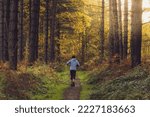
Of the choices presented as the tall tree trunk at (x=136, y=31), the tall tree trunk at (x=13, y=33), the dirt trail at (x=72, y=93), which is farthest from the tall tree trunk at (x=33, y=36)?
the tall tree trunk at (x=136, y=31)

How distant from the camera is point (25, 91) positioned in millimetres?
18812

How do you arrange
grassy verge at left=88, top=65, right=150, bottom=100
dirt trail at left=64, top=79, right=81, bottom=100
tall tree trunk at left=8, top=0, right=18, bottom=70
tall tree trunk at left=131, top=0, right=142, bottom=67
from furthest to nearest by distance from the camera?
tall tree trunk at left=8, top=0, right=18, bottom=70 → tall tree trunk at left=131, top=0, right=142, bottom=67 → dirt trail at left=64, top=79, right=81, bottom=100 → grassy verge at left=88, top=65, right=150, bottom=100

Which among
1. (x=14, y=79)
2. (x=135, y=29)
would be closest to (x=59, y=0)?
(x=135, y=29)

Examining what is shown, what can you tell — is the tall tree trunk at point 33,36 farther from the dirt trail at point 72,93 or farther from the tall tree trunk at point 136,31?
the tall tree trunk at point 136,31

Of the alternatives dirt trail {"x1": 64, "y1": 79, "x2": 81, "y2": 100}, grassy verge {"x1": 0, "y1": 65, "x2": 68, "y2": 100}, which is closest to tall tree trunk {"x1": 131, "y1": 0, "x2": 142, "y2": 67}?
dirt trail {"x1": 64, "y1": 79, "x2": 81, "y2": 100}

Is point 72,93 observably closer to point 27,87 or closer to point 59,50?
point 27,87

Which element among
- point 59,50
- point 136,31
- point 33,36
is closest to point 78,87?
point 136,31

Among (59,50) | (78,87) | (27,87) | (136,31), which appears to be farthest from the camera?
(59,50)

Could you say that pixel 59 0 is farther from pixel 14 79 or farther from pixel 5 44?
pixel 14 79

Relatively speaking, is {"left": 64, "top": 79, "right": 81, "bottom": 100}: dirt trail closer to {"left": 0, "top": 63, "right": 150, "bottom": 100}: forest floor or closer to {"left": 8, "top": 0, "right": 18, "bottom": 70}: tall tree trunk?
{"left": 0, "top": 63, "right": 150, "bottom": 100}: forest floor

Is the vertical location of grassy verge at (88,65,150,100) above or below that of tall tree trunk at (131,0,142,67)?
below

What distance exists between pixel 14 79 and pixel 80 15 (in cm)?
2628

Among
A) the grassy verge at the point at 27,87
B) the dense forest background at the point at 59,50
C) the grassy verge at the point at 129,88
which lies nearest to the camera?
the grassy verge at the point at 129,88

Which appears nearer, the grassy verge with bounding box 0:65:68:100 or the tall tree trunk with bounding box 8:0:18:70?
the grassy verge with bounding box 0:65:68:100
